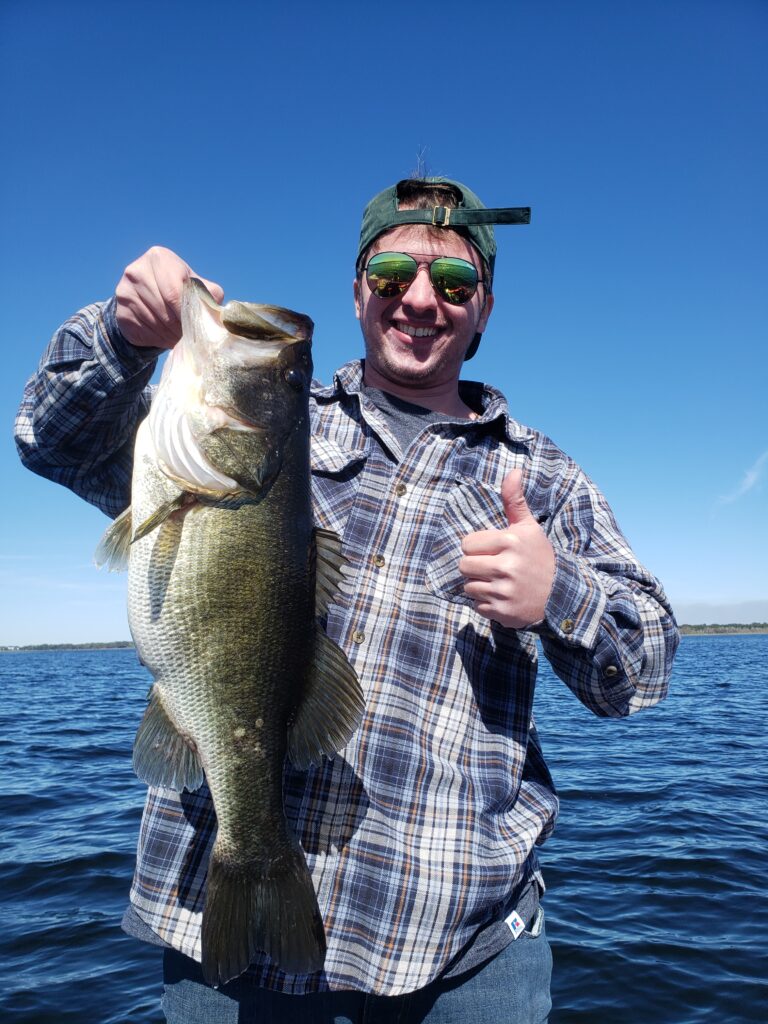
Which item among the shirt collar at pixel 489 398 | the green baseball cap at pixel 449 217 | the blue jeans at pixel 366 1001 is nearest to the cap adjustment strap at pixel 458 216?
the green baseball cap at pixel 449 217

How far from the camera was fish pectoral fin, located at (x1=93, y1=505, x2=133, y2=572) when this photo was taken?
227cm

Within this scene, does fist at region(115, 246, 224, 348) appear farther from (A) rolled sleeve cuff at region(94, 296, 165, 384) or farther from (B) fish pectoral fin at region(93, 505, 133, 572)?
(B) fish pectoral fin at region(93, 505, 133, 572)

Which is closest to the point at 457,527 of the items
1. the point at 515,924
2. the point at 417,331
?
the point at 417,331

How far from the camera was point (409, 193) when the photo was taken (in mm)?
3301

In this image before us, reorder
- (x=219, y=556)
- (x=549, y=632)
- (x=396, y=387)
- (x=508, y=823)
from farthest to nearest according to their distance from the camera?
(x=396, y=387), (x=508, y=823), (x=549, y=632), (x=219, y=556)

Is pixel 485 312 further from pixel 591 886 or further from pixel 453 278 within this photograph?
pixel 591 886

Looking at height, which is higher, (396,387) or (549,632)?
(396,387)

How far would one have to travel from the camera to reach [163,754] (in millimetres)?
2223

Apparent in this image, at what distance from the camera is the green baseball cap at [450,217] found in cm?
314

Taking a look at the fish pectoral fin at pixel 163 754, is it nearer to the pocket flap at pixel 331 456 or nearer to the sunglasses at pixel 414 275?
the pocket flap at pixel 331 456

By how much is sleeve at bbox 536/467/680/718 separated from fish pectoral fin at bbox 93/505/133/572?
52.3 inches

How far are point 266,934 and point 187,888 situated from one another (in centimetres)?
40

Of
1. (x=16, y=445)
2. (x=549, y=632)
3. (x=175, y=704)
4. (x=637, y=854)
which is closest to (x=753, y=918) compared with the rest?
(x=637, y=854)

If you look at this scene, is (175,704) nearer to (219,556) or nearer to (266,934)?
(219,556)
